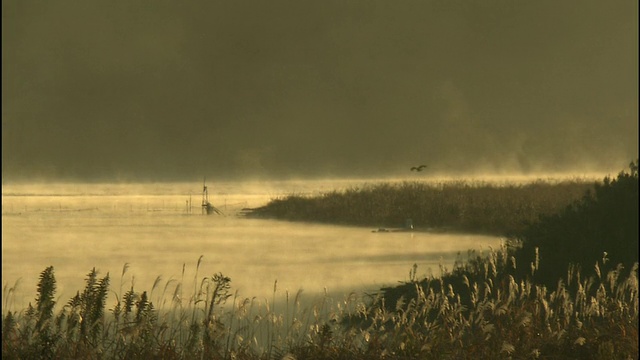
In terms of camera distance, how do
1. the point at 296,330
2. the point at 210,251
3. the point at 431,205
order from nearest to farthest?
the point at 296,330 < the point at 210,251 < the point at 431,205

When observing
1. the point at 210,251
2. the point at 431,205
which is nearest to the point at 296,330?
the point at 210,251

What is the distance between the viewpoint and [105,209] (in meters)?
47.0

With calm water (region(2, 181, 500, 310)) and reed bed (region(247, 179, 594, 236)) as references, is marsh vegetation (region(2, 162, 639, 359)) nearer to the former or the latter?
calm water (region(2, 181, 500, 310))

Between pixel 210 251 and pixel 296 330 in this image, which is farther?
pixel 210 251

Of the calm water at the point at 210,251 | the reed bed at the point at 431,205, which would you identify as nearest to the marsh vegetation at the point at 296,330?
the calm water at the point at 210,251

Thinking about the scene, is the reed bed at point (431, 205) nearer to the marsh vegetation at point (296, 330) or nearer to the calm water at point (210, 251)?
the calm water at point (210, 251)

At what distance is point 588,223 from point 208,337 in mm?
8098

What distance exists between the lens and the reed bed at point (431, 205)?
118 feet

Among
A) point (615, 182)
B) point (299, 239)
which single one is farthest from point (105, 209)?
point (615, 182)

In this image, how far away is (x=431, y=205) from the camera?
124 feet

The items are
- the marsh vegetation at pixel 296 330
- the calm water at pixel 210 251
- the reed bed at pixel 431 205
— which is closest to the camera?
the marsh vegetation at pixel 296 330

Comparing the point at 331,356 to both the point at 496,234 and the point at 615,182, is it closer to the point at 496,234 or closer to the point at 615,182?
the point at 615,182

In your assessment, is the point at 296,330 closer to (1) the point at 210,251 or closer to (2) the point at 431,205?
(1) the point at 210,251

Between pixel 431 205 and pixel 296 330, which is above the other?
pixel 431 205
